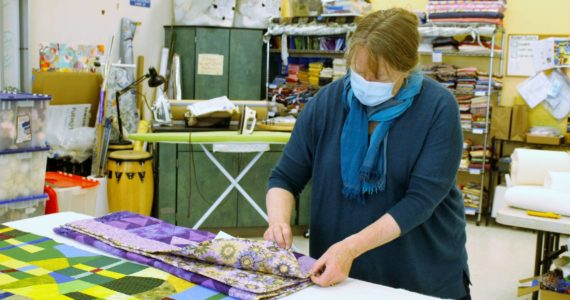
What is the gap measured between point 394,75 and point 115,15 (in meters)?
4.38

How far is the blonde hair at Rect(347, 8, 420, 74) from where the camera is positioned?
1585mm

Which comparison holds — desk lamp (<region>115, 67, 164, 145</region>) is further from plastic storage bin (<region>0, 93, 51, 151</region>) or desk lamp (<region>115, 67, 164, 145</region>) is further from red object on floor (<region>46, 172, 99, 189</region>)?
plastic storage bin (<region>0, 93, 51, 151</region>)

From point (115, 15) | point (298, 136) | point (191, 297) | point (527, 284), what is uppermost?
point (115, 15)

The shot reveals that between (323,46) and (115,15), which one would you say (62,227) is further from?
(323,46)

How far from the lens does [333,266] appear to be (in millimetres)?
1509

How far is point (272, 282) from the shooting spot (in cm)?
149

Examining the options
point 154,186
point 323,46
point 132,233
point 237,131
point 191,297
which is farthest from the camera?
point 323,46

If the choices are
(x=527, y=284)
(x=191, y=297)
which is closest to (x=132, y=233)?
(x=191, y=297)

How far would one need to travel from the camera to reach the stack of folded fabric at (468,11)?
5.32m

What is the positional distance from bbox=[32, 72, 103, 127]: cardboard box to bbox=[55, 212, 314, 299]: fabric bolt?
3147mm

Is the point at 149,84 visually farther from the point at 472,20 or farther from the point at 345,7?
the point at 472,20

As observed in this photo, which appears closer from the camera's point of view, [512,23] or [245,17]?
[512,23]

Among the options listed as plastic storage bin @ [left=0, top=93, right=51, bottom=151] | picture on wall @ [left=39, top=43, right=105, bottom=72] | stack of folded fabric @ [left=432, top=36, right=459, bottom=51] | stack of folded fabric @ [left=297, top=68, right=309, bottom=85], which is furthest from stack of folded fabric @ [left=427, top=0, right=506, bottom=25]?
plastic storage bin @ [left=0, top=93, right=51, bottom=151]

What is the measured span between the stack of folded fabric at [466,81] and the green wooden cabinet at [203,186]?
1.88 metres
